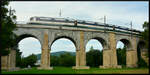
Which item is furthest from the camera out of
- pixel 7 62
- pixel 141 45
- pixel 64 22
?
pixel 141 45

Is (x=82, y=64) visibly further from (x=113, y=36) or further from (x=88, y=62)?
Result: (x=88, y=62)

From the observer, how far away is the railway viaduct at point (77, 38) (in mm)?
36500

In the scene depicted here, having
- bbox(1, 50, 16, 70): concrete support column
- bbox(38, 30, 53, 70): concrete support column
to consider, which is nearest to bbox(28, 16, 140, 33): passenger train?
bbox(38, 30, 53, 70): concrete support column

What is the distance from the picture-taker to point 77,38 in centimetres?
3934

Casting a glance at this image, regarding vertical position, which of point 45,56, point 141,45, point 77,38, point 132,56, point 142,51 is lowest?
point 132,56

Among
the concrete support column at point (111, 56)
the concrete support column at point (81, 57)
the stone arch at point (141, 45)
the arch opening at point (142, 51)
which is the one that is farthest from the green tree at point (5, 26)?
the stone arch at point (141, 45)

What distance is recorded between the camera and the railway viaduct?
36.5 metres

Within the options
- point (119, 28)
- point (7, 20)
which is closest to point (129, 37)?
point (119, 28)

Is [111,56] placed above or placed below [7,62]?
above

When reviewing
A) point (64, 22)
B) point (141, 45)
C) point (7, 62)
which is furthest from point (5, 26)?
point (141, 45)

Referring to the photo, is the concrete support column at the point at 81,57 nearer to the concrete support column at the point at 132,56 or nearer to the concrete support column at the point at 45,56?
the concrete support column at the point at 45,56

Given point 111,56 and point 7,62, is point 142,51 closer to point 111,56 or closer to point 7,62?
point 111,56

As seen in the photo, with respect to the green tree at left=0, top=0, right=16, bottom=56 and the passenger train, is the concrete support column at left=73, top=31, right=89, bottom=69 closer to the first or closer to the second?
the passenger train

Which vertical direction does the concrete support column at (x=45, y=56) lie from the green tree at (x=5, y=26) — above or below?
below
